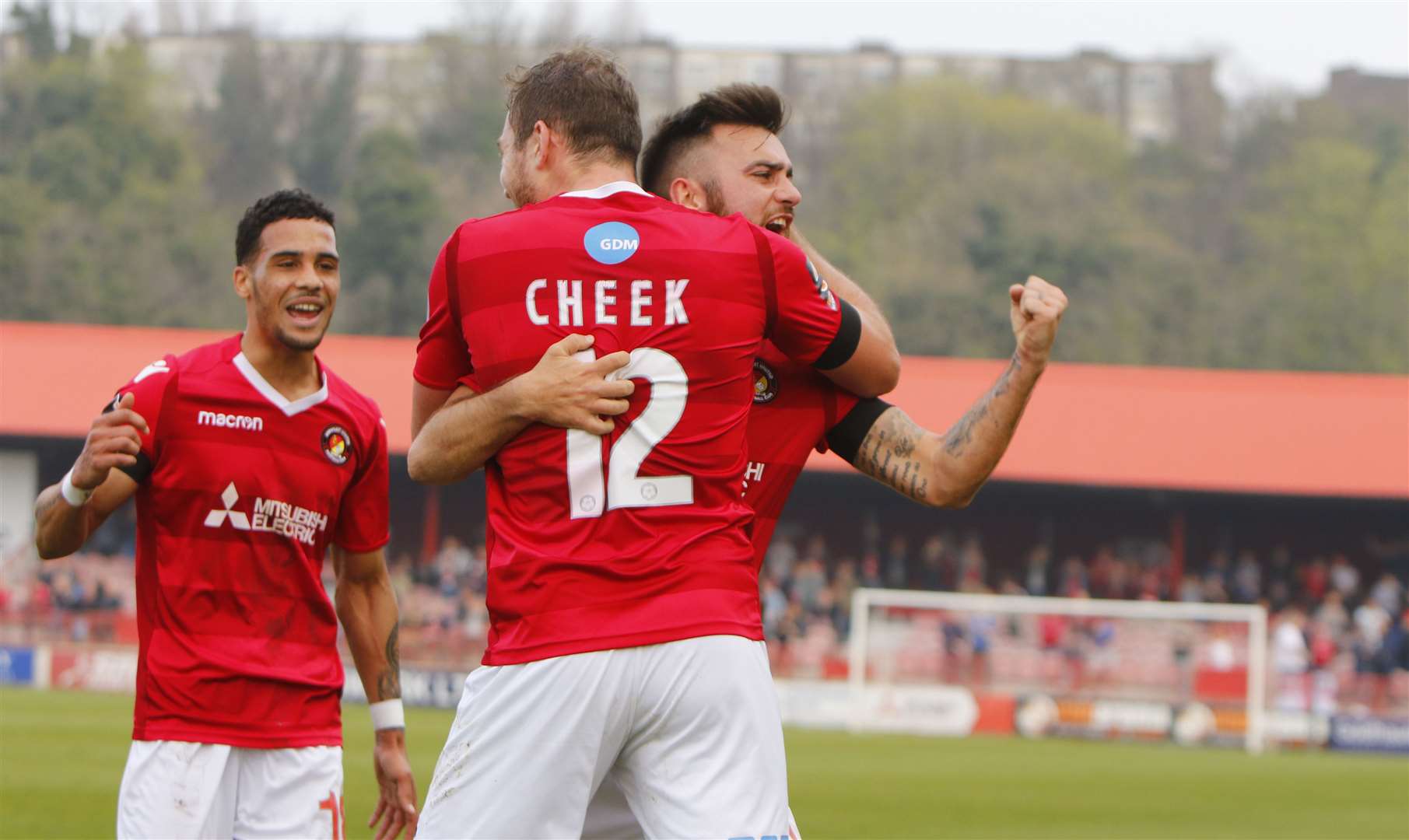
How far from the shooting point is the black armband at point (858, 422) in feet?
14.1

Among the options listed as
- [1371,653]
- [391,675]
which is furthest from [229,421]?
[1371,653]

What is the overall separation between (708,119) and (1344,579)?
27255mm

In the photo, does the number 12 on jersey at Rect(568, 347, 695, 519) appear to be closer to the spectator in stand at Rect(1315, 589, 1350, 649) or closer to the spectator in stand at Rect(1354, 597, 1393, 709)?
the spectator in stand at Rect(1354, 597, 1393, 709)

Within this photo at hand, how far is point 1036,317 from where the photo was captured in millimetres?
3771

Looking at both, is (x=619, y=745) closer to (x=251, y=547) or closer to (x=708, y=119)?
(x=708, y=119)

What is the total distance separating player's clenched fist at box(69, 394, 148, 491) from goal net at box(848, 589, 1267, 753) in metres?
19.7

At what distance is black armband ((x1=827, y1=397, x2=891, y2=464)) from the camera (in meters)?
4.31

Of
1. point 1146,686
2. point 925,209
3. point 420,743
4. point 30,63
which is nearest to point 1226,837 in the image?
point 420,743

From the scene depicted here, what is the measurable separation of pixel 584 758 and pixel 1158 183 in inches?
2973

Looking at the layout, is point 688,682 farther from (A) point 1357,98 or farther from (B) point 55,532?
(A) point 1357,98

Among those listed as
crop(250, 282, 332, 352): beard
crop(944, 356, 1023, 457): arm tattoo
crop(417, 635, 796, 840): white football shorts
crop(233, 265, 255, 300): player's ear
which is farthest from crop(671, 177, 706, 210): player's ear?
crop(233, 265, 255, 300): player's ear

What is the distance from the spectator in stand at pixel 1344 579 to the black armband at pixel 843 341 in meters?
27.0

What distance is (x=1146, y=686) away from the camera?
23359 millimetres

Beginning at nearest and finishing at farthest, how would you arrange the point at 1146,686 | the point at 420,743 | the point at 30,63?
the point at 420,743 → the point at 1146,686 → the point at 30,63
